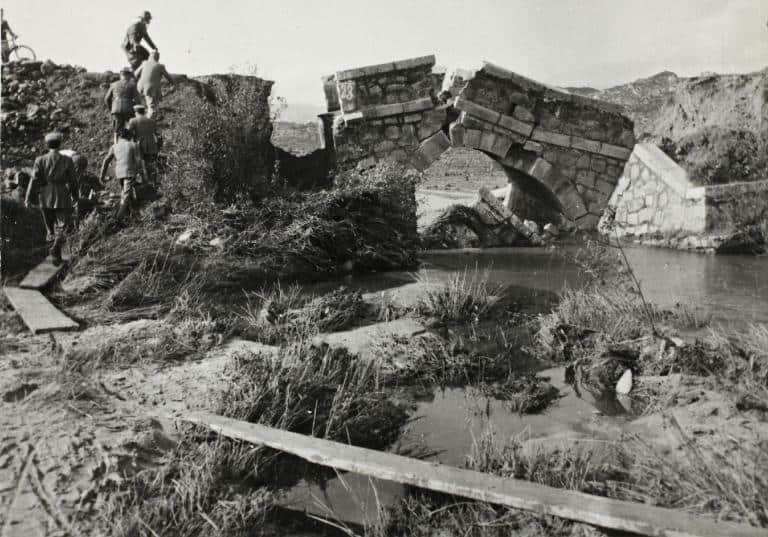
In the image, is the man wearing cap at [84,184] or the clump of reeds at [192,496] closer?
the clump of reeds at [192,496]

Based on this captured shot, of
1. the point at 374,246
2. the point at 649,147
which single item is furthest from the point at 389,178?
the point at 649,147

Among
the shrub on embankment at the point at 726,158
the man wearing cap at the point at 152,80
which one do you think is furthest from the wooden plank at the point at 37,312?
the shrub on embankment at the point at 726,158

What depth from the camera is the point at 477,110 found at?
11.4 metres

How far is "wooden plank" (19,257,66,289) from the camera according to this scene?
22.4 ft

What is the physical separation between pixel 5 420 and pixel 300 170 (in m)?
7.97

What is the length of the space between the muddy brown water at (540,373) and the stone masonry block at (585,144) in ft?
6.72

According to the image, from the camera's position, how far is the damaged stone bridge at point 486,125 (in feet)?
36.5

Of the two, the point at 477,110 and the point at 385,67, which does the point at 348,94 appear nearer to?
the point at 385,67

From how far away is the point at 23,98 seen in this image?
11516 millimetres

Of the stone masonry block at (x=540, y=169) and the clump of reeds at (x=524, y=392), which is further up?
the stone masonry block at (x=540, y=169)

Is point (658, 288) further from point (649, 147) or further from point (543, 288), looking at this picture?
point (649, 147)

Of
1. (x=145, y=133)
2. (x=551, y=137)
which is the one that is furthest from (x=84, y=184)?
(x=551, y=137)

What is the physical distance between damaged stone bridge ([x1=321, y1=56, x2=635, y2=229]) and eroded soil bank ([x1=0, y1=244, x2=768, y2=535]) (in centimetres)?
495

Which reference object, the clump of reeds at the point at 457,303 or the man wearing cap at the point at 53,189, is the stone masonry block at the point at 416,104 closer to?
the clump of reeds at the point at 457,303
